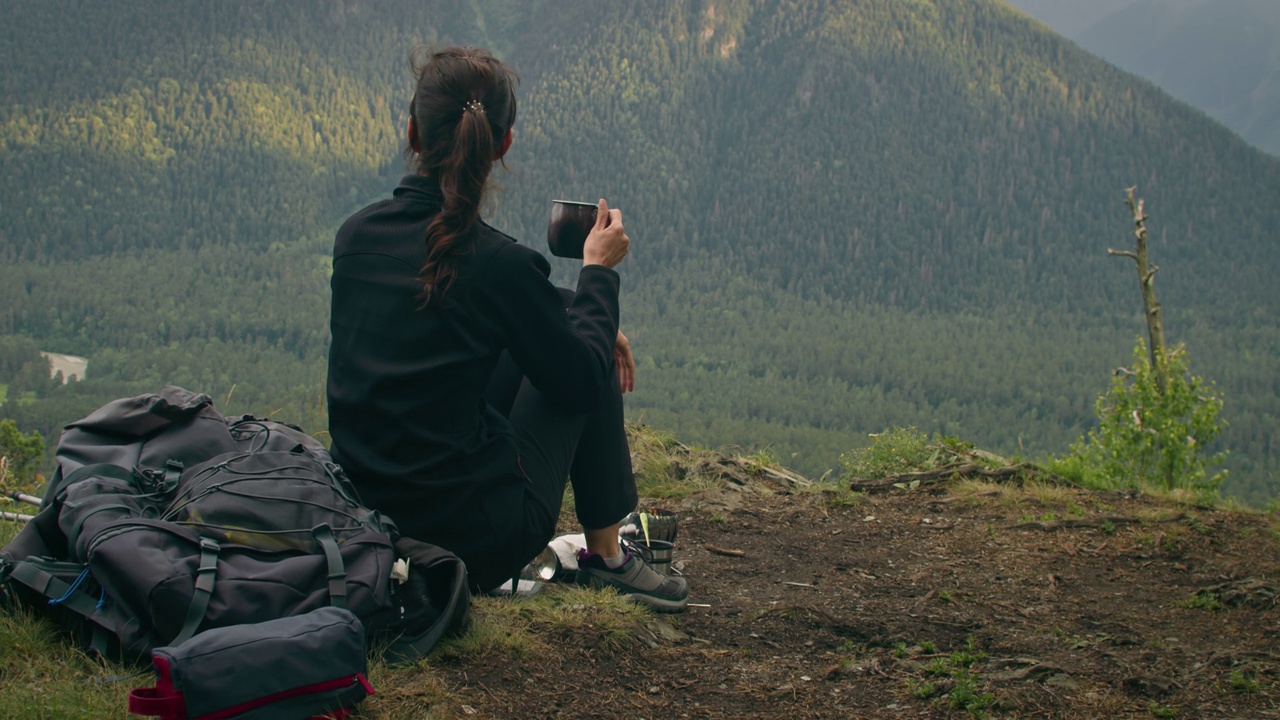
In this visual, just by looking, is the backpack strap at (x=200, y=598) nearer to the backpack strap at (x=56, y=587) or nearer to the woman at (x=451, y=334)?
the backpack strap at (x=56, y=587)

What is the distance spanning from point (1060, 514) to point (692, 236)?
134347mm

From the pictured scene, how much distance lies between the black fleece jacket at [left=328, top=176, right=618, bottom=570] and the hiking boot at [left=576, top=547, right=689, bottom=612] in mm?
784

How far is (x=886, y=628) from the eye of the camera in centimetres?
421

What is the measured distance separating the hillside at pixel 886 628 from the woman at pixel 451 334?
45cm

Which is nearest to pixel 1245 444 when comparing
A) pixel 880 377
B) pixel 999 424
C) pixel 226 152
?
pixel 999 424

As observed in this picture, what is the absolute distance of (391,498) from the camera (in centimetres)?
329

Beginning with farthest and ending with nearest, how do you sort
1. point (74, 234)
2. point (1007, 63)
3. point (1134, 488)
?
point (1007, 63), point (74, 234), point (1134, 488)

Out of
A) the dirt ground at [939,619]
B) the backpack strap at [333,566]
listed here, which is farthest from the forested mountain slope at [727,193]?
the backpack strap at [333,566]

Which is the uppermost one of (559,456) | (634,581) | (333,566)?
(559,456)

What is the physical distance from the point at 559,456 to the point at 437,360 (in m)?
0.66

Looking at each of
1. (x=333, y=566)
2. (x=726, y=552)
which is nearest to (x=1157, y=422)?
(x=726, y=552)

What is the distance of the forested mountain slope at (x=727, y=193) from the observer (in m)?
103

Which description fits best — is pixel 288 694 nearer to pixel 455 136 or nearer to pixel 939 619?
pixel 455 136

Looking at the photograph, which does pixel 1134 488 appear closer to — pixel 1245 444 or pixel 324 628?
pixel 324 628
